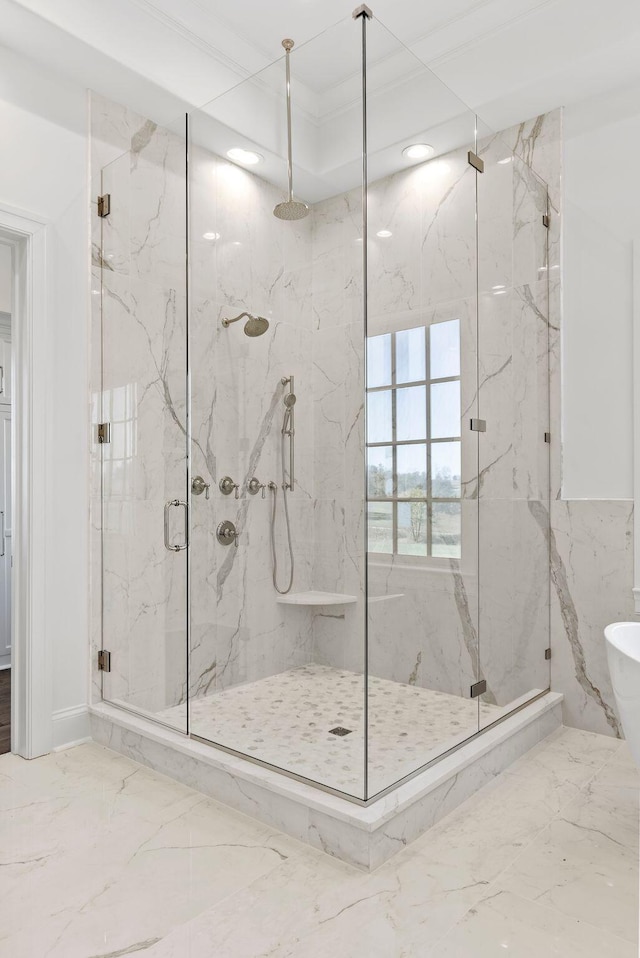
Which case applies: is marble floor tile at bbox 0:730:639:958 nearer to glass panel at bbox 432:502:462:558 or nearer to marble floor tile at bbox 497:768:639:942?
Result: marble floor tile at bbox 497:768:639:942

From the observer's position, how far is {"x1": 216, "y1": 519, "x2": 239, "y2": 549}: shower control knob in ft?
7.73

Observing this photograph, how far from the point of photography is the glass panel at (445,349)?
2.19 metres

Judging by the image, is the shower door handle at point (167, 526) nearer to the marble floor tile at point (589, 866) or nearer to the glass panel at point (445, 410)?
the glass panel at point (445, 410)

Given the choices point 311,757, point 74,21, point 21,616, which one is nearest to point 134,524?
point 21,616

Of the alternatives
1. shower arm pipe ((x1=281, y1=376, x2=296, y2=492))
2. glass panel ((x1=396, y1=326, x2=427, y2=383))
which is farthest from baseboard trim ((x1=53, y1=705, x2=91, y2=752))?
glass panel ((x1=396, y1=326, x2=427, y2=383))

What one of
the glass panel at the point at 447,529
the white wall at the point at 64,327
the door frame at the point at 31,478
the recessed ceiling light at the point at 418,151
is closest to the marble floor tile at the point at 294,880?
the door frame at the point at 31,478

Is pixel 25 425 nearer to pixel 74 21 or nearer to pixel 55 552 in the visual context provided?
pixel 55 552

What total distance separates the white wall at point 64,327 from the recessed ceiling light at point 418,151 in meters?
1.44

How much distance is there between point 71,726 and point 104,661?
285 mm

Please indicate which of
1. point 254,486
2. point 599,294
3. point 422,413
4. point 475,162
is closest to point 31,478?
point 254,486

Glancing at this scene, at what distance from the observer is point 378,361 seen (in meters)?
1.99

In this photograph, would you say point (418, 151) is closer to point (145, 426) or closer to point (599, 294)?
point (599, 294)

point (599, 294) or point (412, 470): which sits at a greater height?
point (599, 294)

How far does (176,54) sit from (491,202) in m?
1.51
